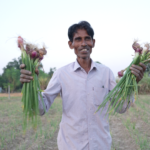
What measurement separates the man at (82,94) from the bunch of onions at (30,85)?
3.9 inches

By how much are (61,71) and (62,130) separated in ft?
2.02

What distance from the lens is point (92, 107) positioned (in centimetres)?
171

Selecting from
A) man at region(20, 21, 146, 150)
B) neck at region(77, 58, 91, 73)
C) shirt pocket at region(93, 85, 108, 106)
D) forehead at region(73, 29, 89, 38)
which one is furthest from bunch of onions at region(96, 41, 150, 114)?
forehead at region(73, 29, 89, 38)

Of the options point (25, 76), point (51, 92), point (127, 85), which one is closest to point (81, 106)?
point (51, 92)

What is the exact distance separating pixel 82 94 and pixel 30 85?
21.8 inches

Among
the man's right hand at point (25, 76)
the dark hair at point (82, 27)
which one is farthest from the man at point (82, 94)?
the man's right hand at point (25, 76)

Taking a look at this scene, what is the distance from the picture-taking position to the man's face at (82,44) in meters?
1.84

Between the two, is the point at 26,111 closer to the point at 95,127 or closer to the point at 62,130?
the point at 62,130

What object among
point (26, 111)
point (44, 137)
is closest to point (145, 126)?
point (44, 137)

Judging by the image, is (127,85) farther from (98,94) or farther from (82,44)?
(82,44)

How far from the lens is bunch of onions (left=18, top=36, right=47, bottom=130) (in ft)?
4.59

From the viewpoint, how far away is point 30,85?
1425 mm

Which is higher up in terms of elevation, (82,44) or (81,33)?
(81,33)

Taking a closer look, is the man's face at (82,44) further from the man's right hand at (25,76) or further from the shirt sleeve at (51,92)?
the man's right hand at (25,76)
